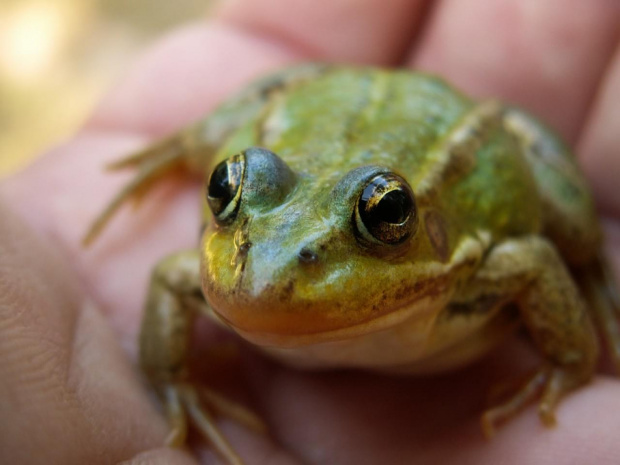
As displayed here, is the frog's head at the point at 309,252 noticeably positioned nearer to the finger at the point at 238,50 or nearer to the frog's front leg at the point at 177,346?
the frog's front leg at the point at 177,346

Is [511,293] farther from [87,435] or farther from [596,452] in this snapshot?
[87,435]

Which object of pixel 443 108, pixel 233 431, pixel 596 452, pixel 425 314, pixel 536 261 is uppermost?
pixel 443 108

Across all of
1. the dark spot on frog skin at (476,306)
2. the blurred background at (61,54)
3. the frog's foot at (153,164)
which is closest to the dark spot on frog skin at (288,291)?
the dark spot on frog skin at (476,306)

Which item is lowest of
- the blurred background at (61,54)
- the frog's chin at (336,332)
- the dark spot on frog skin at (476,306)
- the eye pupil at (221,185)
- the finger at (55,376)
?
the blurred background at (61,54)

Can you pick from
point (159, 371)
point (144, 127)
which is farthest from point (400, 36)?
point (159, 371)

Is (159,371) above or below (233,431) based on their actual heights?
above

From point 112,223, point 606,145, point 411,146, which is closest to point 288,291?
point 411,146

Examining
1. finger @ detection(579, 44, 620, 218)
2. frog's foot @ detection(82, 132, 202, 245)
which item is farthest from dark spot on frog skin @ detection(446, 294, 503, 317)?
frog's foot @ detection(82, 132, 202, 245)

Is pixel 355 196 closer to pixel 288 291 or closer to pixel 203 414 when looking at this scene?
pixel 288 291

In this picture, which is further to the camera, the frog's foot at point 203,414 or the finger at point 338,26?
the finger at point 338,26
